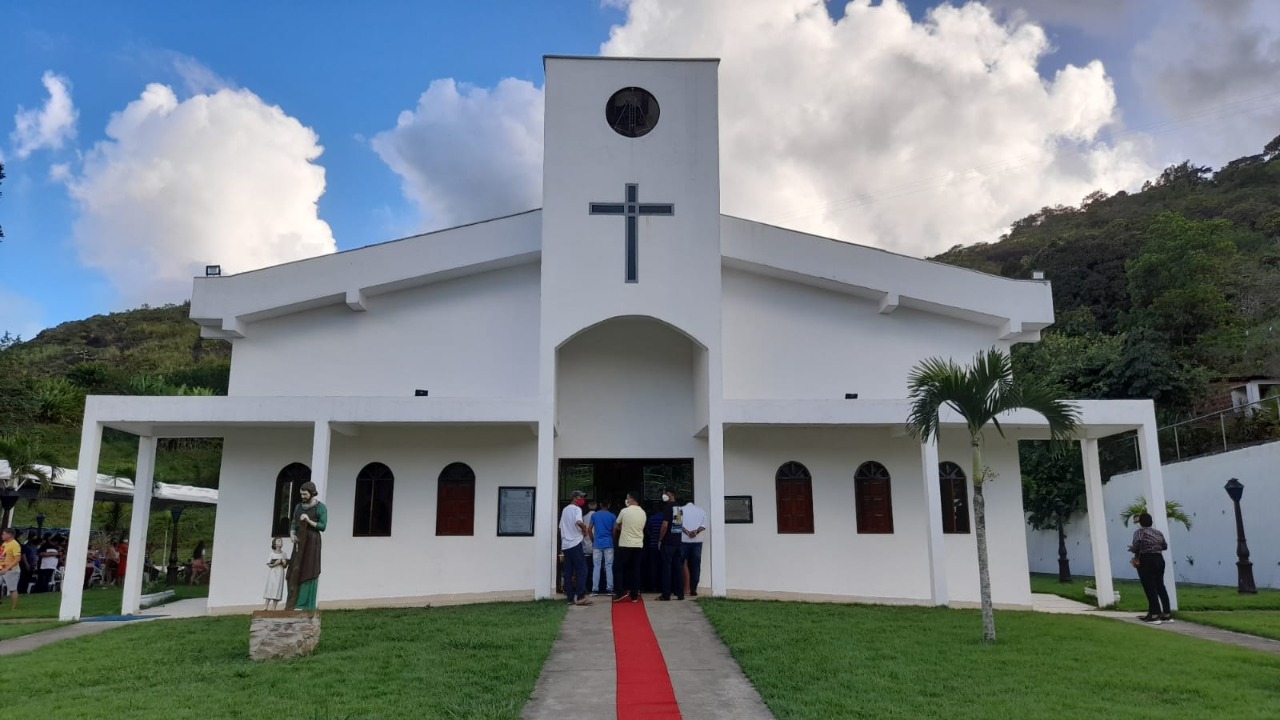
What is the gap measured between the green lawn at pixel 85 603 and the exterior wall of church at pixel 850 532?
10667 millimetres

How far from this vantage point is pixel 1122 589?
1861 centimetres

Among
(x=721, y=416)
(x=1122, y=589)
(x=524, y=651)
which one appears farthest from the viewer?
(x=1122, y=589)

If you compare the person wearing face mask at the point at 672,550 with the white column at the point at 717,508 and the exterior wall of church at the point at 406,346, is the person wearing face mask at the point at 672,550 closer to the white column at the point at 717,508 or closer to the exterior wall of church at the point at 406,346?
the white column at the point at 717,508

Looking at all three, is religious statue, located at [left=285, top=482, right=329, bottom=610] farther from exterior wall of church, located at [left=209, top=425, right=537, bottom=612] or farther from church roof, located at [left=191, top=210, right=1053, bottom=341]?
church roof, located at [left=191, top=210, right=1053, bottom=341]

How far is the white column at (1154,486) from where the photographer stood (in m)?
12.8

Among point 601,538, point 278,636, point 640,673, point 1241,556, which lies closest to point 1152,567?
point 1241,556

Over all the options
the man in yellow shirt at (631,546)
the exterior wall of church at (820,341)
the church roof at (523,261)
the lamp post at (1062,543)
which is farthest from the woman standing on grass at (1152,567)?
the lamp post at (1062,543)

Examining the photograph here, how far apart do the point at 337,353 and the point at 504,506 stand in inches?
158

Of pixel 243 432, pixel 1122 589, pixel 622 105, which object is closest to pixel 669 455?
pixel 622 105

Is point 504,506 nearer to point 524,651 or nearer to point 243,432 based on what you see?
point 243,432

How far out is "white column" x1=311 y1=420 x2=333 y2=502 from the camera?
12.7 meters

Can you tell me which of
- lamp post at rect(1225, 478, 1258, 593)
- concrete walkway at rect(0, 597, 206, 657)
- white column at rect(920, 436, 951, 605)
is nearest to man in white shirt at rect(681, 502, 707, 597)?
white column at rect(920, 436, 951, 605)

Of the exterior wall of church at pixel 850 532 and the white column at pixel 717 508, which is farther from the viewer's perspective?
the exterior wall of church at pixel 850 532

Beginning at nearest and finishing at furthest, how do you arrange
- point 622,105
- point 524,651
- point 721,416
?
point 524,651
point 721,416
point 622,105
